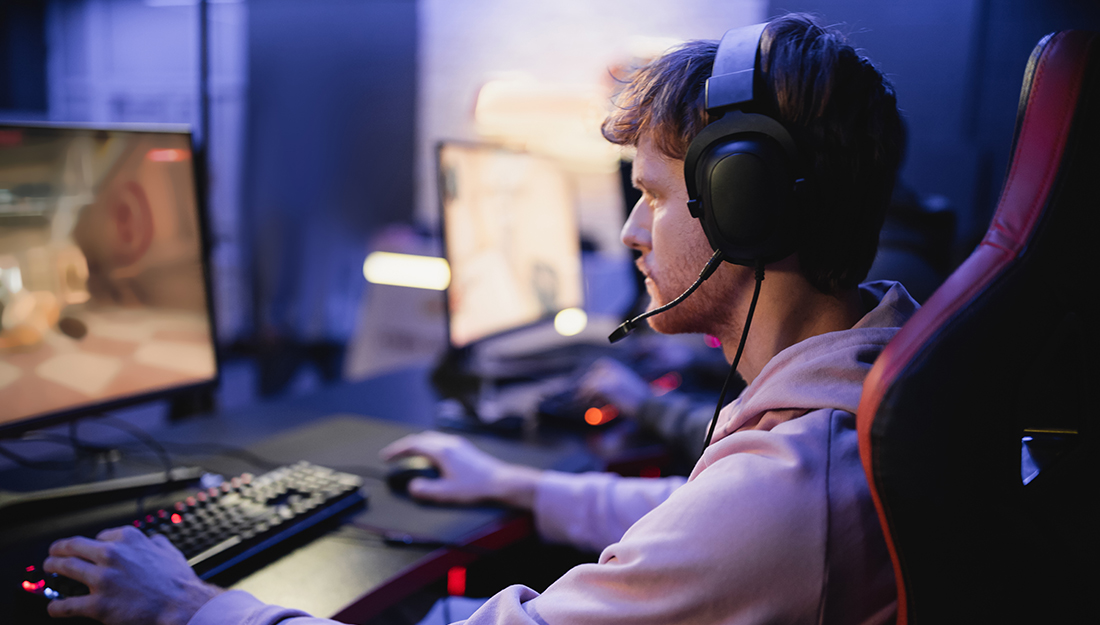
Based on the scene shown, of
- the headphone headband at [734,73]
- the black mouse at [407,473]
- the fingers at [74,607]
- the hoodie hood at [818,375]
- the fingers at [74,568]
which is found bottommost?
the black mouse at [407,473]

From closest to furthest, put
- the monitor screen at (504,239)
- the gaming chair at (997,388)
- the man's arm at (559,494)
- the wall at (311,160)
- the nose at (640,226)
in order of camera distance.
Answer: the gaming chair at (997,388) → the nose at (640,226) → the man's arm at (559,494) → the monitor screen at (504,239) → the wall at (311,160)

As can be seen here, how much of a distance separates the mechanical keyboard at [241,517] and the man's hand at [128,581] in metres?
0.02

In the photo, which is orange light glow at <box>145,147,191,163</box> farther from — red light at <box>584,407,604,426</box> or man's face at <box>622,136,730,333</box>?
red light at <box>584,407,604,426</box>

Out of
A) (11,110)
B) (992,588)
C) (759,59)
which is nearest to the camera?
(992,588)

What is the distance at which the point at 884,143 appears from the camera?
65 cm

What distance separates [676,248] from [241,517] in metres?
0.57

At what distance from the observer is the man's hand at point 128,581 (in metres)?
0.64

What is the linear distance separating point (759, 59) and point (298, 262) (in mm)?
3301

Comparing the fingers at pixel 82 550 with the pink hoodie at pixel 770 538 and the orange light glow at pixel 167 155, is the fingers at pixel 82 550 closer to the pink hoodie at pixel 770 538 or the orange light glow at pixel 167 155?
the pink hoodie at pixel 770 538

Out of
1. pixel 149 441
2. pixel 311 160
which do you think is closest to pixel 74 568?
pixel 149 441

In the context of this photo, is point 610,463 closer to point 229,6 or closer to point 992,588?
point 992,588

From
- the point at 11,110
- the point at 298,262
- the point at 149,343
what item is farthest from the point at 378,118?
the point at 149,343

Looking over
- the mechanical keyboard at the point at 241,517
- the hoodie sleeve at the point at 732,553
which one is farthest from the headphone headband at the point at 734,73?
the mechanical keyboard at the point at 241,517

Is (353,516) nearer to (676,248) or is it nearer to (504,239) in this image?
(676,248)
